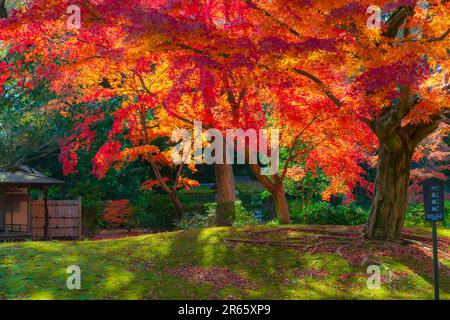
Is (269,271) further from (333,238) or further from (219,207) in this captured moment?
(219,207)

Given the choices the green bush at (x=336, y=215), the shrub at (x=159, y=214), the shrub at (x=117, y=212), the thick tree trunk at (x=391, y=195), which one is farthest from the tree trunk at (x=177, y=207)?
the thick tree trunk at (x=391, y=195)

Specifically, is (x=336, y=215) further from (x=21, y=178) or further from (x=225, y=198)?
(x=21, y=178)

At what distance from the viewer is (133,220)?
2459 centimetres

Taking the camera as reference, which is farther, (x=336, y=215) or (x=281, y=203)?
(x=336, y=215)

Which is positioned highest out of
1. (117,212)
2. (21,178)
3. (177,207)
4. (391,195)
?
(21,178)

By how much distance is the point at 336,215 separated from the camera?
1728 cm

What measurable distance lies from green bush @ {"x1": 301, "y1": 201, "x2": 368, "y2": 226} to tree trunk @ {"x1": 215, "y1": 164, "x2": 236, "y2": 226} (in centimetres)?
249

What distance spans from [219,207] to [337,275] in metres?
7.35

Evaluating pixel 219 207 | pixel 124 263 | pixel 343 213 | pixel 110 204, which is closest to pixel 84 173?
A: pixel 110 204

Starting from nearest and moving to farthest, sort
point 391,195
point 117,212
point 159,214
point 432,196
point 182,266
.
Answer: point 432,196 < point 182,266 < point 391,195 < point 159,214 < point 117,212

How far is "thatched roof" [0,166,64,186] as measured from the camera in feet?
65.2

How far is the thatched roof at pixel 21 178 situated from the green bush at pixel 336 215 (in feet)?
32.3

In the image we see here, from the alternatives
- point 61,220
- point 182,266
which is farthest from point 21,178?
point 182,266

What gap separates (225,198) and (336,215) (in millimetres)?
3584
